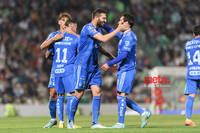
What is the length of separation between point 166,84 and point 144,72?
87.6 inches

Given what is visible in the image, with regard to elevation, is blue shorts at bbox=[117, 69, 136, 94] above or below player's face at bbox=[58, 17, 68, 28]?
below

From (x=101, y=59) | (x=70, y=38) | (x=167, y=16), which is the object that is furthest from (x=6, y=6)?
(x=70, y=38)

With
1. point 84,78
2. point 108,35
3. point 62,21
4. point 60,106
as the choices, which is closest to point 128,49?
point 108,35

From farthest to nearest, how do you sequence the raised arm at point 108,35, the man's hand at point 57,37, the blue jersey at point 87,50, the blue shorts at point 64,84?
the man's hand at point 57,37, the blue shorts at point 64,84, the blue jersey at point 87,50, the raised arm at point 108,35

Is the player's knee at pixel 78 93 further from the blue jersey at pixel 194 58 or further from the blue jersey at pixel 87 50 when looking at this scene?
the blue jersey at pixel 194 58

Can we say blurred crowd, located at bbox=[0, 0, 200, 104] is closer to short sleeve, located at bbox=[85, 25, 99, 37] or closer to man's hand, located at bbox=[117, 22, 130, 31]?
man's hand, located at bbox=[117, 22, 130, 31]

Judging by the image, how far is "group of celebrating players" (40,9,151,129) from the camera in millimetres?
9758

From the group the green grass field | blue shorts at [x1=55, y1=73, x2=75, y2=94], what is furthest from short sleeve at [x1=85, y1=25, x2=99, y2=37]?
the green grass field

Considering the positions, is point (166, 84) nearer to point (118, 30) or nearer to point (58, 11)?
point (58, 11)

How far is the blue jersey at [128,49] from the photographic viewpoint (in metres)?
9.91

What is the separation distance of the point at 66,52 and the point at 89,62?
1010 mm

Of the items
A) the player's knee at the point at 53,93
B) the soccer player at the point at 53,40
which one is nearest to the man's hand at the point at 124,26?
the soccer player at the point at 53,40

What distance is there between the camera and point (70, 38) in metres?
10.8

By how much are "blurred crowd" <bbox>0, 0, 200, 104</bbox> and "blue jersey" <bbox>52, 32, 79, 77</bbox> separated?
348 inches
